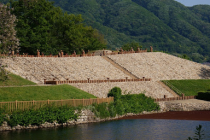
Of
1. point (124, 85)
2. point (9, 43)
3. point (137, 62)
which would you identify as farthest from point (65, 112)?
point (137, 62)

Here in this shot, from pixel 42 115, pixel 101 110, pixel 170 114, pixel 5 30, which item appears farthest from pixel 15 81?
pixel 170 114

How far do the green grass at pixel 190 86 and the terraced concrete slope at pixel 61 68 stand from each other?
36.1 ft

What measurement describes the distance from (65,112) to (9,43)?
12440 mm

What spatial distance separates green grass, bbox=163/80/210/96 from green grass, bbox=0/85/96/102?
2385 cm

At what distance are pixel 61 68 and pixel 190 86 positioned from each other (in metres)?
25.5

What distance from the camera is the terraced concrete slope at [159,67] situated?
80.5 metres

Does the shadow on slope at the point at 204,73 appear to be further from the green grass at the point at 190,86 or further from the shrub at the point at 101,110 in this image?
the shrub at the point at 101,110

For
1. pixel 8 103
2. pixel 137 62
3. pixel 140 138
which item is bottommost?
pixel 140 138

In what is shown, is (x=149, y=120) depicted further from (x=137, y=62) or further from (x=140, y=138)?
(x=137, y=62)

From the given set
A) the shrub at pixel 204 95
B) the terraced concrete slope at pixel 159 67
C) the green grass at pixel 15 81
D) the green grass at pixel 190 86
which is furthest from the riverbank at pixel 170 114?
the terraced concrete slope at pixel 159 67

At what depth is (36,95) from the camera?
4622 cm

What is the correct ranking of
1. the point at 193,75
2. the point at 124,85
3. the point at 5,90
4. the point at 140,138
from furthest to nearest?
1. the point at 193,75
2. the point at 124,85
3. the point at 5,90
4. the point at 140,138

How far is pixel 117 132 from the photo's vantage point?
1507 inches

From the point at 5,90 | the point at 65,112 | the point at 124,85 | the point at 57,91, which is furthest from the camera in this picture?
the point at 124,85
